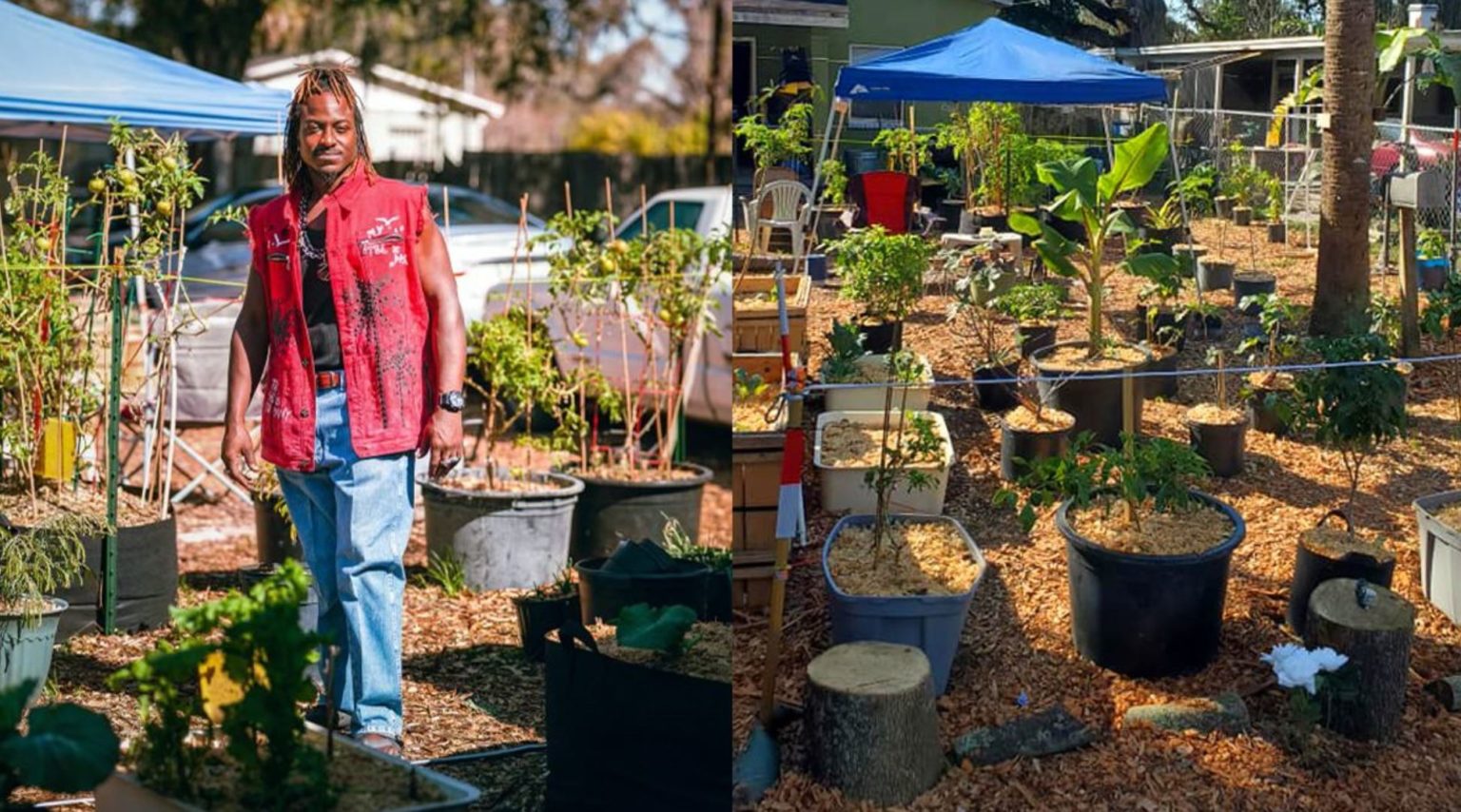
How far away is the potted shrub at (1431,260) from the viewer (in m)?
3.61

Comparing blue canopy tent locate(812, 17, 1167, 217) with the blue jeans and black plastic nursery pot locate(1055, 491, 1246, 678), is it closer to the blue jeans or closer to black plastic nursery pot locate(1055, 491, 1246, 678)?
black plastic nursery pot locate(1055, 491, 1246, 678)

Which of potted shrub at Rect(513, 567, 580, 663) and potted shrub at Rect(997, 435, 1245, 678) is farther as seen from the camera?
potted shrub at Rect(513, 567, 580, 663)

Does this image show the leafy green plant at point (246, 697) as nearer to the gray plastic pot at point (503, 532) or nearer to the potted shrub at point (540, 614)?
the potted shrub at point (540, 614)

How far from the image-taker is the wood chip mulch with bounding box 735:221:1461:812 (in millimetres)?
3354

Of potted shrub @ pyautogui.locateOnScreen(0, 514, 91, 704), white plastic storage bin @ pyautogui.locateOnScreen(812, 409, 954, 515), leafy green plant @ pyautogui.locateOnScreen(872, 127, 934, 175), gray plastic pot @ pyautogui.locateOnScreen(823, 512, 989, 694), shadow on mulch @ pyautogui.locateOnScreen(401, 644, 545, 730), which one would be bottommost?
shadow on mulch @ pyautogui.locateOnScreen(401, 644, 545, 730)

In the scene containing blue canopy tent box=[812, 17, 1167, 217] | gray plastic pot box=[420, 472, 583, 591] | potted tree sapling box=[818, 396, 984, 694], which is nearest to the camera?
blue canopy tent box=[812, 17, 1167, 217]

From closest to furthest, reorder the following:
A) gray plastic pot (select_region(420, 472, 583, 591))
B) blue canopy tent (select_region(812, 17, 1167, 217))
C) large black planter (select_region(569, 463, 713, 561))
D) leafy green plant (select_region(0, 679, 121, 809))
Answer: leafy green plant (select_region(0, 679, 121, 809)) → blue canopy tent (select_region(812, 17, 1167, 217)) → gray plastic pot (select_region(420, 472, 583, 591)) → large black planter (select_region(569, 463, 713, 561))

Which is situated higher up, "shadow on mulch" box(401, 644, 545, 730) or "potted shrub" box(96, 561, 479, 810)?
"potted shrub" box(96, 561, 479, 810)

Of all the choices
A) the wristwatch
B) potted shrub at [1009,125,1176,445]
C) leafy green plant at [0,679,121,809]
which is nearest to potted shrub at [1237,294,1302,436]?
potted shrub at [1009,125,1176,445]

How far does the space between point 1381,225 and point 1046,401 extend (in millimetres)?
847

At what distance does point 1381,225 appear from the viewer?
3.58 m

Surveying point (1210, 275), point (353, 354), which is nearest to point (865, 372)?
point (1210, 275)

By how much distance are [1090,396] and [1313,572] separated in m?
0.63

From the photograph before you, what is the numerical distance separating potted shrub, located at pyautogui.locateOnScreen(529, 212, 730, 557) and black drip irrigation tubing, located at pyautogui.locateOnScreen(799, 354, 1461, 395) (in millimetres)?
2631
